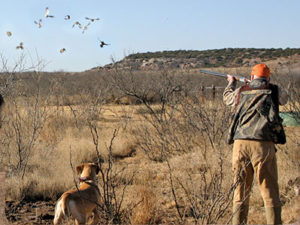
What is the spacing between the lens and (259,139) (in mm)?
4441

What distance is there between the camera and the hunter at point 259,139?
4457 millimetres

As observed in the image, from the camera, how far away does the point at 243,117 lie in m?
4.62

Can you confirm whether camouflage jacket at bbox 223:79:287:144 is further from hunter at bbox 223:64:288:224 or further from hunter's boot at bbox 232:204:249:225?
hunter's boot at bbox 232:204:249:225

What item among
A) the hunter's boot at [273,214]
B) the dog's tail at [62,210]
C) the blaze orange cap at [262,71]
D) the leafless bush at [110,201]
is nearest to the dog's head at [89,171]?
the leafless bush at [110,201]

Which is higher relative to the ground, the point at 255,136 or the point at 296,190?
the point at 255,136

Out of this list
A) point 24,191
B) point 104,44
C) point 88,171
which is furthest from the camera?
point 24,191

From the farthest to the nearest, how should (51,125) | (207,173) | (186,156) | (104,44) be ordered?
(51,125) < (186,156) < (207,173) < (104,44)

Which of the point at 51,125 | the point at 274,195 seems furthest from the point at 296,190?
the point at 51,125

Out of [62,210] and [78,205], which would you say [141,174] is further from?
[62,210]

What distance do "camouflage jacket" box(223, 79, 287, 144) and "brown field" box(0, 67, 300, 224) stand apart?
18.6 inches

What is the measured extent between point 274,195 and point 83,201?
7.06 feet

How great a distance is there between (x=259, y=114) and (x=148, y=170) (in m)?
4.08

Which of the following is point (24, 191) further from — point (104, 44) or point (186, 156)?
point (186, 156)

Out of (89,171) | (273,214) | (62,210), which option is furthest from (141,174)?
(273,214)
